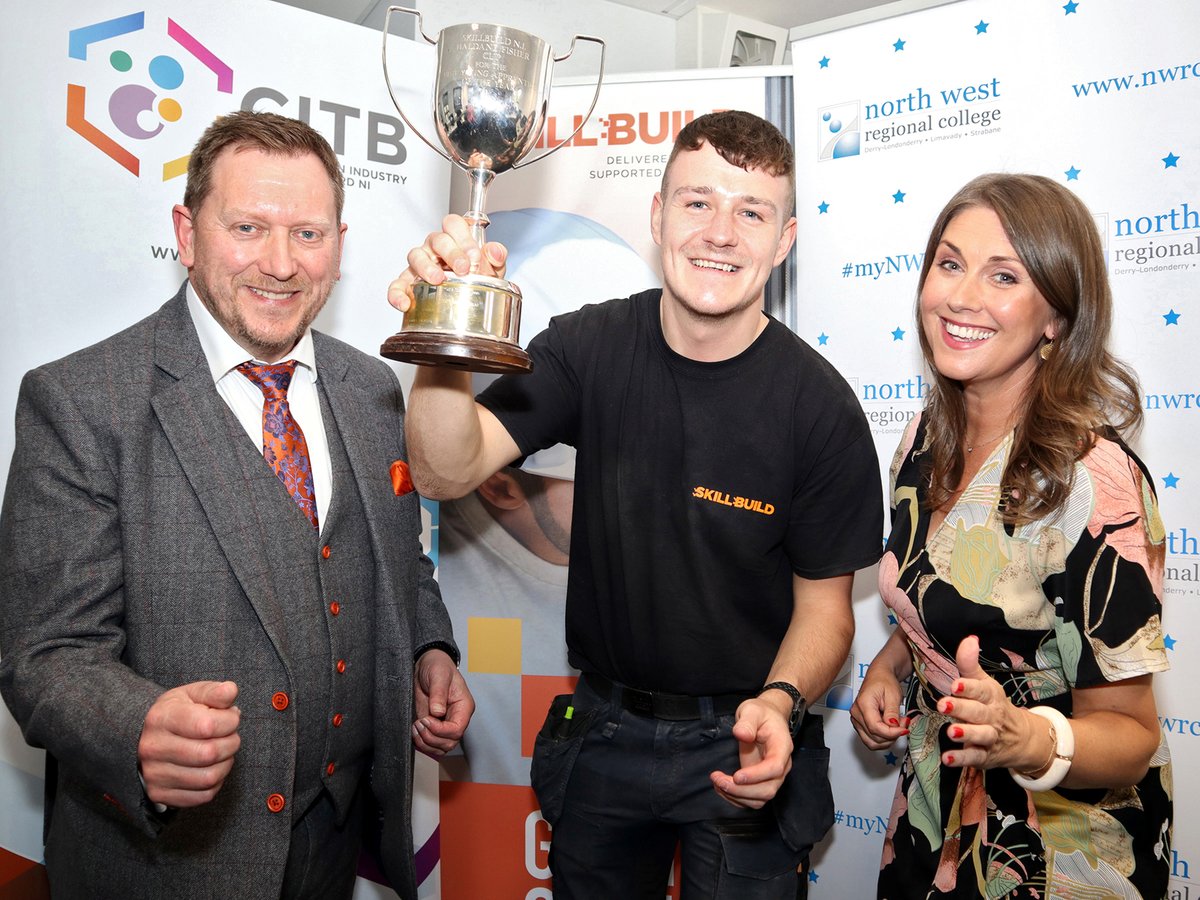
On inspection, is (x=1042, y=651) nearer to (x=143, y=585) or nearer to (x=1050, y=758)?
(x=1050, y=758)

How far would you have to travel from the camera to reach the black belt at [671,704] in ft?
6.39

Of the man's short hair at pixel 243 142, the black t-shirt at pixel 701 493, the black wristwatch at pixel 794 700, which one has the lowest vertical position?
the black wristwatch at pixel 794 700

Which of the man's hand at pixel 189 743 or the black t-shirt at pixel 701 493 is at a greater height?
the black t-shirt at pixel 701 493

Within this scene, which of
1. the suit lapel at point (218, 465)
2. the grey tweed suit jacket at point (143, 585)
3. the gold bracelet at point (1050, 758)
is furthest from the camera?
the suit lapel at point (218, 465)

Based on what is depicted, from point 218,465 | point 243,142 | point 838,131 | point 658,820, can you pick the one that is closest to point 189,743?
point 218,465

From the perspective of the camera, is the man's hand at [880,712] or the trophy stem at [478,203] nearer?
the trophy stem at [478,203]

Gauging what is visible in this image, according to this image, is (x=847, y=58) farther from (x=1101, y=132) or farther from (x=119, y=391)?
(x=119, y=391)

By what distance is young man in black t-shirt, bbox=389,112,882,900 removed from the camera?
1.93 m

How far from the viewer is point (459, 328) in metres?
1.46

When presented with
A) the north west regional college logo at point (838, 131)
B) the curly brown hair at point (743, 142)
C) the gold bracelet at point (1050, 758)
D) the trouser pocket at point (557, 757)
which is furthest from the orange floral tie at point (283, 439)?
the north west regional college logo at point (838, 131)

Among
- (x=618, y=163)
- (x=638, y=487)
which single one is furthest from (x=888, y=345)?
(x=638, y=487)

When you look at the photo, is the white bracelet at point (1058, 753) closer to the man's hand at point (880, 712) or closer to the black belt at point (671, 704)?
the man's hand at point (880, 712)

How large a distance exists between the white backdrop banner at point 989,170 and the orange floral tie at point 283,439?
1820 mm

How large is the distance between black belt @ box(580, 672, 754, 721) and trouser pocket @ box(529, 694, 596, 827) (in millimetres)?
109
